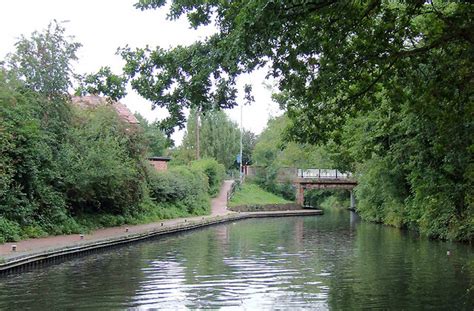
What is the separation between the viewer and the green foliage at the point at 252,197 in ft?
174

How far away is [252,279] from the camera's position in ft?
45.4

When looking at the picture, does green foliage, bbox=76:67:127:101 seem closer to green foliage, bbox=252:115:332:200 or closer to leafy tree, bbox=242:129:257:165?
green foliage, bbox=252:115:332:200

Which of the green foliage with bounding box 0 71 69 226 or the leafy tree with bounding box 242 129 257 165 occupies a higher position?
the leafy tree with bounding box 242 129 257 165

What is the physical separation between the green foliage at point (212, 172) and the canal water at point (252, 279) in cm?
2972

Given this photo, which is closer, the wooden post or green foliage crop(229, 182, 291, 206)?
green foliage crop(229, 182, 291, 206)

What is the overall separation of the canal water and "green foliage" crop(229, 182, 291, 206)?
3031 cm

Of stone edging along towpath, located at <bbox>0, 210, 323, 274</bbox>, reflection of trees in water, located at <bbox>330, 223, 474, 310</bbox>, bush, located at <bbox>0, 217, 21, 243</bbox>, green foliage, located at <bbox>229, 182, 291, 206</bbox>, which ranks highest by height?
green foliage, located at <bbox>229, 182, 291, 206</bbox>

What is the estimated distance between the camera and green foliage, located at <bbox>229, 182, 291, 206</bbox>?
5318 cm

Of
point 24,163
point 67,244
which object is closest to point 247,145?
point 24,163

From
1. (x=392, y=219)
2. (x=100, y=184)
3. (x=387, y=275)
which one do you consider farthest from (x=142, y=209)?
(x=387, y=275)

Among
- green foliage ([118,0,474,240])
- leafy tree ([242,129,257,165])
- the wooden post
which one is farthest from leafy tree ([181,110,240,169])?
green foliage ([118,0,474,240])

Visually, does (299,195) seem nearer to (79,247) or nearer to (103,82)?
(79,247)

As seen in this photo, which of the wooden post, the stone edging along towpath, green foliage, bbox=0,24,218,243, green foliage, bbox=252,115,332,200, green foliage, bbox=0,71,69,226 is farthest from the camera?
the wooden post

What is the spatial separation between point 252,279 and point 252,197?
42.2m
